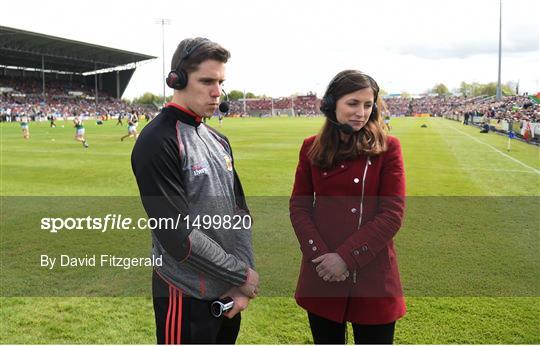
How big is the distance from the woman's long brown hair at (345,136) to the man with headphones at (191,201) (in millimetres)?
582

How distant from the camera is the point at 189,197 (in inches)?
92.2

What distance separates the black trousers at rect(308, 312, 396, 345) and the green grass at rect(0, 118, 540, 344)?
4.48 ft

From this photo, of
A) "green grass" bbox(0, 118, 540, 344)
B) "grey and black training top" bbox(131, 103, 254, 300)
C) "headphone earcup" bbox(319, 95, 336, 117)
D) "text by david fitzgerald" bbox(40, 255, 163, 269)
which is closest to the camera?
"grey and black training top" bbox(131, 103, 254, 300)

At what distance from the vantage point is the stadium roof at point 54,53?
6406 cm

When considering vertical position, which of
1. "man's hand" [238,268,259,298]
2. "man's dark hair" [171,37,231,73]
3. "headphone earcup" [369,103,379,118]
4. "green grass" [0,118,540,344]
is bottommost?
"green grass" [0,118,540,344]

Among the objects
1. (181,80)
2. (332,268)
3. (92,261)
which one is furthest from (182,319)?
(92,261)

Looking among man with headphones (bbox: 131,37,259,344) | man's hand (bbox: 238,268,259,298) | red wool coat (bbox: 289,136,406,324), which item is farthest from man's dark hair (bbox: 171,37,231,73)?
man's hand (bbox: 238,268,259,298)

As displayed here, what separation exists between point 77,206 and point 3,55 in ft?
255

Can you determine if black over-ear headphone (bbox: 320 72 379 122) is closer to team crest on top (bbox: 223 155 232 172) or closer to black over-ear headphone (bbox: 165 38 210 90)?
team crest on top (bbox: 223 155 232 172)

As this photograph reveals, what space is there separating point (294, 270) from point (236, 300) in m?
3.33

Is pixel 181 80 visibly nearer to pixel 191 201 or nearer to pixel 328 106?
pixel 191 201

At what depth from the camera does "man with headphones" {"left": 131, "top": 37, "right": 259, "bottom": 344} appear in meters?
2.24

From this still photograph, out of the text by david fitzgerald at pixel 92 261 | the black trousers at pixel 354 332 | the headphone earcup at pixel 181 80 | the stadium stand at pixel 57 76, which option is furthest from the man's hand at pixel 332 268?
the stadium stand at pixel 57 76

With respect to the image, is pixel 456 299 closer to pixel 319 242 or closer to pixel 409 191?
pixel 319 242
